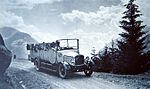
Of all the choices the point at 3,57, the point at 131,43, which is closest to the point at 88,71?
the point at 3,57

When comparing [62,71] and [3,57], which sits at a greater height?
[3,57]

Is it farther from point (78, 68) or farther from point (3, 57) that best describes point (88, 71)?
point (3, 57)

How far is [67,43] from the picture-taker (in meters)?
20.5

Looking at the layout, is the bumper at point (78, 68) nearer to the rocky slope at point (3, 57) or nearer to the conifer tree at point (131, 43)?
the rocky slope at point (3, 57)

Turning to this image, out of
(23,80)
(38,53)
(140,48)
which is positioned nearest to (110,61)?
(140,48)

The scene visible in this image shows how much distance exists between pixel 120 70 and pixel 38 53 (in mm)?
8971

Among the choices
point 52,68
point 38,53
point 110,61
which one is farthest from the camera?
point 110,61

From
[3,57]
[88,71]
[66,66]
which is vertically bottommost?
[88,71]


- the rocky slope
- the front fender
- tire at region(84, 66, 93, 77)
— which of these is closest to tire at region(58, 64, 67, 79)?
the front fender

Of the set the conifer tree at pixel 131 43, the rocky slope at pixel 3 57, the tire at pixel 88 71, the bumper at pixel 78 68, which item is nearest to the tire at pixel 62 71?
the bumper at pixel 78 68

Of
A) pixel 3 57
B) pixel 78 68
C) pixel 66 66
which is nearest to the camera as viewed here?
pixel 66 66

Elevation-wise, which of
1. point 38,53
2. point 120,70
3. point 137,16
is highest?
point 137,16

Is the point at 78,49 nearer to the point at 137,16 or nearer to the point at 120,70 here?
the point at 120,70

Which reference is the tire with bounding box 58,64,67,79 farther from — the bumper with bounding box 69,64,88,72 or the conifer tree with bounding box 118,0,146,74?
the conifer tree with bounding box 118,0,146,74
